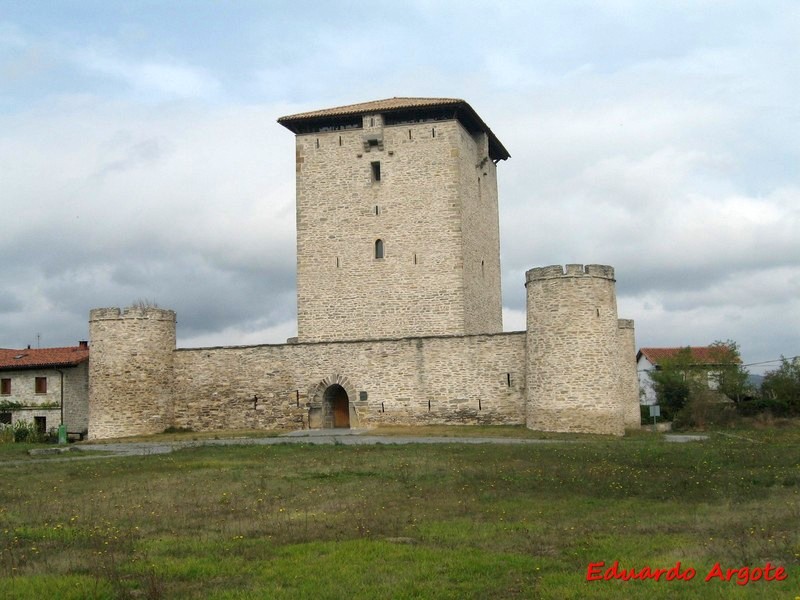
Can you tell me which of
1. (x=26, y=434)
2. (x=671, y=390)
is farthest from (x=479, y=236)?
(x=26, y=434)

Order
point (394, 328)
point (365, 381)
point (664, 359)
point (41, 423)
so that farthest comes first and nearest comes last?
point (664, 359) → point (41, 423) → point (394, 328) → point (365, 381)

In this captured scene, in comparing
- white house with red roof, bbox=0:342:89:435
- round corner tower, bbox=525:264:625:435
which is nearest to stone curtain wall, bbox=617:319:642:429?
round corner tower, bbox=525:264:625:435

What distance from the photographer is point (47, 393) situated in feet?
113

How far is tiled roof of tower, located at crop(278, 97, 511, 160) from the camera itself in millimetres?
33719

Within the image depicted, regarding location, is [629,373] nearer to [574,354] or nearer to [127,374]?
[574,354]

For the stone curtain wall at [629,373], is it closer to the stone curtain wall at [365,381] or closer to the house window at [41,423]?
the stone curtain wall at [365,381]

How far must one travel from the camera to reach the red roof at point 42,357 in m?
34.2

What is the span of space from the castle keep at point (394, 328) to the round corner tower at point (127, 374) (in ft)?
0.15

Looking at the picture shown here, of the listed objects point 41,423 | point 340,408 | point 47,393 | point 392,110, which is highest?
point 392,110

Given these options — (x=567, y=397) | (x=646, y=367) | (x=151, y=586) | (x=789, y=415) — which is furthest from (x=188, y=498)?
(x=646, y=367)

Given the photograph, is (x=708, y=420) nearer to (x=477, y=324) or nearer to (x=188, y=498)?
Result: (x=477, y=324)

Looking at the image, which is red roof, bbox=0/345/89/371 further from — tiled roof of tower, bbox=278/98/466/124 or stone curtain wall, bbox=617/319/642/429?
stone curtain wall, bbox=617/319/642/429

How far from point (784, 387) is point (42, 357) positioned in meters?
29.2

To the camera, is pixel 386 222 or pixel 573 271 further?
pixel 386 222
